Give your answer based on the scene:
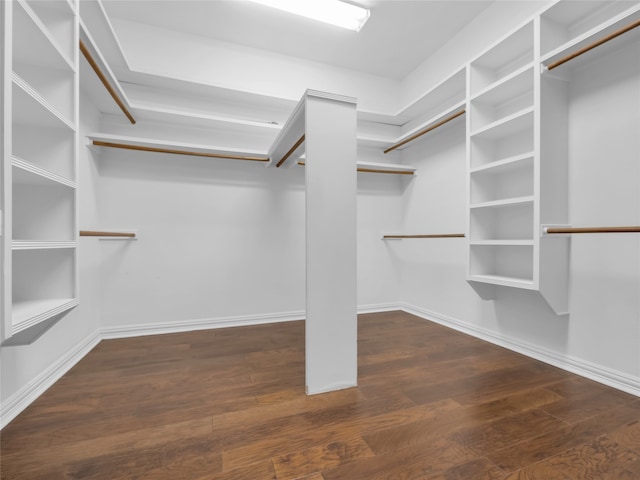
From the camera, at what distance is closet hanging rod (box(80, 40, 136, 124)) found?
5.17 ft

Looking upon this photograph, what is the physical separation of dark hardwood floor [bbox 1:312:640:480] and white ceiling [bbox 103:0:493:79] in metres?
2.69

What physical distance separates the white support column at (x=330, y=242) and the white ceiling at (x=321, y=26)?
4.70 feet

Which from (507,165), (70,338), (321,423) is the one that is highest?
(507,165)

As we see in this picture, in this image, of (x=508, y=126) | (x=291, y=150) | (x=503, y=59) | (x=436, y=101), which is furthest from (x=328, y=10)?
(x=508, y=126)

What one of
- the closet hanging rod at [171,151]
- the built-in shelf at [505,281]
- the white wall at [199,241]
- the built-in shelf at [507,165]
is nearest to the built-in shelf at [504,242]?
the built-in shelf at [505,281]

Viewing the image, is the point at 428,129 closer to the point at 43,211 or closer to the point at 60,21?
the point at 60,21

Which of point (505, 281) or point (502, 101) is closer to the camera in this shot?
point (505, 281)

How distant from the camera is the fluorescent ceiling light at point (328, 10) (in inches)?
88.7

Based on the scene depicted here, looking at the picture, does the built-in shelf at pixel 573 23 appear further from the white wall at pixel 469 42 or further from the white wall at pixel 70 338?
the white wall at pixel 70 338

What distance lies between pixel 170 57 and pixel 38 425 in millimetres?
2791

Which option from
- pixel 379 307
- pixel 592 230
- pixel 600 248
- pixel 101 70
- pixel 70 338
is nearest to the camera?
pixel 592 230

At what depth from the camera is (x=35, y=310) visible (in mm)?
1163

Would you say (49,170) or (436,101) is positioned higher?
(436,101)

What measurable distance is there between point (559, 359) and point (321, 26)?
310 cm
